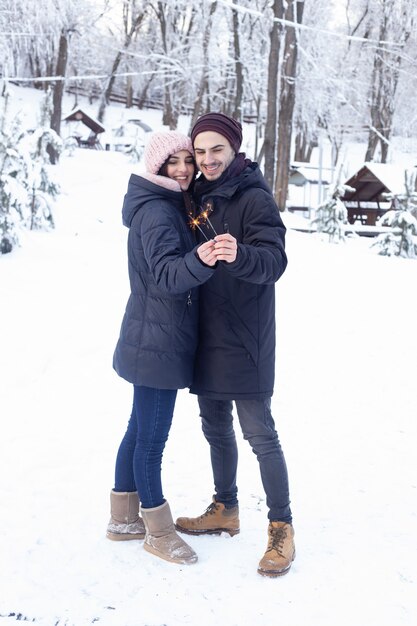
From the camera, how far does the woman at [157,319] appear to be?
2.80m

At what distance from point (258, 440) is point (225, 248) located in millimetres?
954

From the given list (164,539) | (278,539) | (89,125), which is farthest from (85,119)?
(278,539)

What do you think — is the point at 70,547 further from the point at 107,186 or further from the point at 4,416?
the point at 107,186

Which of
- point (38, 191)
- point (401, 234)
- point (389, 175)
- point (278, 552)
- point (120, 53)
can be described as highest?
point (120, 53)

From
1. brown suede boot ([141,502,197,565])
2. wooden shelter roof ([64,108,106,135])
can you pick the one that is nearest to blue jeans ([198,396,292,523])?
brown suede boot ([141,502,197,565])

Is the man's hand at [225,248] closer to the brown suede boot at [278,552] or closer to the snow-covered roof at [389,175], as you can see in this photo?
the brown suede boot at [278,552]

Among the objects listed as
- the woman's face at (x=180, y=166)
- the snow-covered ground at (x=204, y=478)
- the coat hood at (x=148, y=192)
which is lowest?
the snow-covered ground at (x=204, y=478)

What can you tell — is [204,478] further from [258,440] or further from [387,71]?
[387,71]

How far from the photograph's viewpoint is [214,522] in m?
3.35

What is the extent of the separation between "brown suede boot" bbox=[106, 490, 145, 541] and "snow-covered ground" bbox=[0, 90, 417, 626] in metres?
0.05

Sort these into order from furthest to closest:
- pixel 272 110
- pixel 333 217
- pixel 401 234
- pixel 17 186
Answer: pixel 272 110 → pixel 333 217 → pixel 401 234 → pixel 17 186

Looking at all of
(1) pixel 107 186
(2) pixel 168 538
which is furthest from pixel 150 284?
(1) pixel 107 186

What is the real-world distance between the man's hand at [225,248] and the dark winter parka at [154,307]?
281 mm

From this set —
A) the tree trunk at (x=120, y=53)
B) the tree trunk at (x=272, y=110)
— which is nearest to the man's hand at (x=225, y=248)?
the tree trunk at (x=272, y=110)
